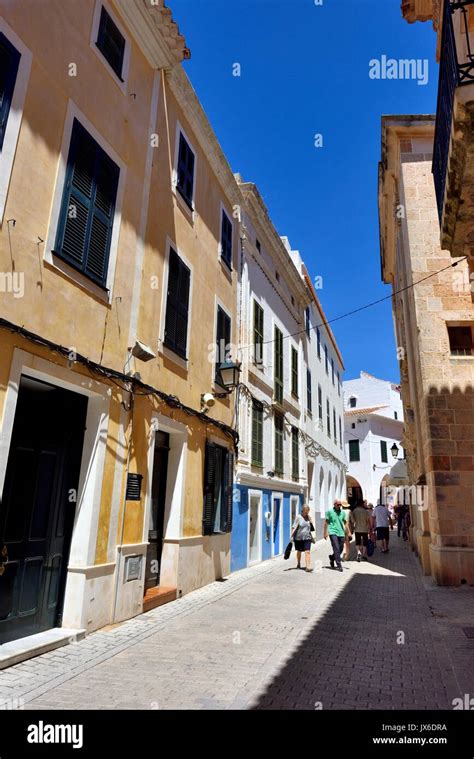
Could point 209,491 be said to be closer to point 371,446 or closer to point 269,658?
point 269,658

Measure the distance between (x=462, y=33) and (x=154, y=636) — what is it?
26.2 ft

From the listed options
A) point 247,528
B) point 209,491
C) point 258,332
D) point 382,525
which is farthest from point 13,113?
point 382,525

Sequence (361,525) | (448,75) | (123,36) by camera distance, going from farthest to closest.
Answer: (361,525)
(123,36)
(448,75)

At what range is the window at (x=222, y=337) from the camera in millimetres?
10508

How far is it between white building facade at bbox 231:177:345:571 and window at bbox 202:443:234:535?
0.96m

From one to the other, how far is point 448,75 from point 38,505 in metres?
7.10

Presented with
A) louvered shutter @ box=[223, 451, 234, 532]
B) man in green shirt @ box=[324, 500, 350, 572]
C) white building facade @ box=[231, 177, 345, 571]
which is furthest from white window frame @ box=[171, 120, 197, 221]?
man in green shirt @ box=[324, 500, 350, 572]

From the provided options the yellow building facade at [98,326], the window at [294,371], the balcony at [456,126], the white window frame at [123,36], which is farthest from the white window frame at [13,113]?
the window at [294,371]

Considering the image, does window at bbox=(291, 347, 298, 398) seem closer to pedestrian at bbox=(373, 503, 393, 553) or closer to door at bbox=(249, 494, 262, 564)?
pedestrian at bbox=(373, 503, 393, 553)

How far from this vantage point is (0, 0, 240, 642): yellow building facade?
16.3ft

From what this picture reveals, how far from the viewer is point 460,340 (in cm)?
1048

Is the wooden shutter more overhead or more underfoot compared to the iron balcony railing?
more underfoot
